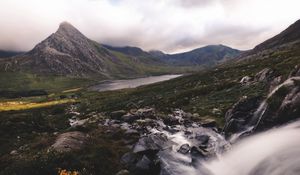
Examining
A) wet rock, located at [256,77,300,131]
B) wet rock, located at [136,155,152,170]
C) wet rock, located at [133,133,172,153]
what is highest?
wet rock, located at [256,77,300,131]

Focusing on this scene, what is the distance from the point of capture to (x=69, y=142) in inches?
1310

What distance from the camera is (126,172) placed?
2792 centimetres

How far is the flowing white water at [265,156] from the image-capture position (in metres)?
23.3

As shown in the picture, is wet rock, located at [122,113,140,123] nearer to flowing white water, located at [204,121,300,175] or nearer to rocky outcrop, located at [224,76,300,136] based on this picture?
rocky outcrop, located at [224,76,300,136]

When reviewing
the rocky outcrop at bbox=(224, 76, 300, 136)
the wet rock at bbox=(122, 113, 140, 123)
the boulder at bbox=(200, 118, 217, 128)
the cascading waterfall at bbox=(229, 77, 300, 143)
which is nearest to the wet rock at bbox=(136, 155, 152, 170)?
the cascading waterfall at bbox=(229, 77, 300, 143)

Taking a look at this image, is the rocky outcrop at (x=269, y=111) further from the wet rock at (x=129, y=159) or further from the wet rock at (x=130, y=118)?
the wet rock at (x=130, y=118)

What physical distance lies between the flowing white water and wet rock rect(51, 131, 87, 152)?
38.0 feet

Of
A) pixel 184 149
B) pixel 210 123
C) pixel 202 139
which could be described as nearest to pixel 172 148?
pixel 184 149

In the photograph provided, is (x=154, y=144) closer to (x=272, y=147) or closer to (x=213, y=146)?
(x=213, y=146)

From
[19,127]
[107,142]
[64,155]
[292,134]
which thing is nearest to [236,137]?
[292,134]

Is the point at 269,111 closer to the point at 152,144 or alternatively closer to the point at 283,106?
the point at 283,106

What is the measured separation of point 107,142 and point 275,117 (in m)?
16.4

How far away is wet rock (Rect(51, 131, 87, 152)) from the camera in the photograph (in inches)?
1247

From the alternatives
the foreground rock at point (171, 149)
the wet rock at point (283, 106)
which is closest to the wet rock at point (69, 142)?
the foreground rock at point (171, 149)
